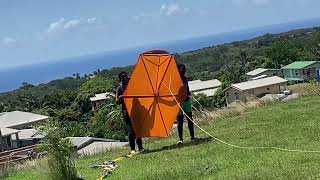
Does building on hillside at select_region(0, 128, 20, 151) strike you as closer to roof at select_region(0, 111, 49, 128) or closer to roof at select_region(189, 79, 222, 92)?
roof at select_region(0, 111, 49, 128)

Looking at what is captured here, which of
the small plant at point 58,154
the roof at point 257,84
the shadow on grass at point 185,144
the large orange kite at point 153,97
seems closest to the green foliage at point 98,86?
the roof at point 257,84

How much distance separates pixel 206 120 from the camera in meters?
17.5

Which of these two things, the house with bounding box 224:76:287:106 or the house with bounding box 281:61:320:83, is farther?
the house with bounding box 281:61:320:83

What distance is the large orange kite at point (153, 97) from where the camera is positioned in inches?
506

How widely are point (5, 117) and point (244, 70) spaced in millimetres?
63583

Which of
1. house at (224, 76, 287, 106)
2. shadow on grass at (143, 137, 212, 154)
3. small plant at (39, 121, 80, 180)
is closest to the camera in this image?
small plant at (39, 121, 80, 180)

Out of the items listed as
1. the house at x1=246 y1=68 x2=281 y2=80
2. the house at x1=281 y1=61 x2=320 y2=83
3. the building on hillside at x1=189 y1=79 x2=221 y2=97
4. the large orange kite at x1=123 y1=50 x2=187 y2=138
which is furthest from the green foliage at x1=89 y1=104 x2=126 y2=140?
the house at x1=281 y1=61 x2=320 y2=83

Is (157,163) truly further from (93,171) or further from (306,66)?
(306,66)

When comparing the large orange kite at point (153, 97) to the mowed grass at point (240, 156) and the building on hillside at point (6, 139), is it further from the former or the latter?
the building on hillside at point (6, 139)

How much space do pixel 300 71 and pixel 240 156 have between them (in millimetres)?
88506

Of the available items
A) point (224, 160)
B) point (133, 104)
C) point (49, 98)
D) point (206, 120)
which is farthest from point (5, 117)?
point (224, 160)

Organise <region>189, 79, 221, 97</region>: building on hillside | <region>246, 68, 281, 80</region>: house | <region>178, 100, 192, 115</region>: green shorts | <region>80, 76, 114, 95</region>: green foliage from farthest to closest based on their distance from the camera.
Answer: <region>80, 76, 114, 95</region>: green foliage → <region>246, 68, 281, 80</region>: house → <region>189, 79, 221, 97</region>: building on hillside → <region>178, 100, 192, 115</region>: green shorts

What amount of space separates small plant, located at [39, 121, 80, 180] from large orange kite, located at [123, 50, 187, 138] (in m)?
3.38

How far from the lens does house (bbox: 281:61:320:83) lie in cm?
9288
